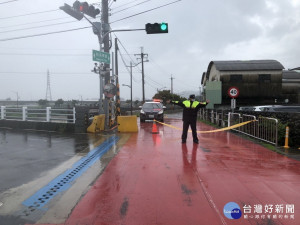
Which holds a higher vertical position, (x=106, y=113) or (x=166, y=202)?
(x=106, y=113)

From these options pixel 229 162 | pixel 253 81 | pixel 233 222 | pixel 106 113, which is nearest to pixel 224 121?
pixel 106 113

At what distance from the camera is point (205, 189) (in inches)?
196

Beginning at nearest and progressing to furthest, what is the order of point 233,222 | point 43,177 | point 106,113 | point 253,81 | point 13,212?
point 233,222 → point 13,212 → point 43,177 → point 106,113 → point 253,81

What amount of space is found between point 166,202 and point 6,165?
472 centimetres

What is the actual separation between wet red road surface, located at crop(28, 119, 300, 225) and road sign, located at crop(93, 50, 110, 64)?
251 inches

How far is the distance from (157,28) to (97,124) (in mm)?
5666

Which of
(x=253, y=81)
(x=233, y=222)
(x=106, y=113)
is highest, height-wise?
(x=253, y=81)

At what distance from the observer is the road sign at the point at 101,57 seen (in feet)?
42.3

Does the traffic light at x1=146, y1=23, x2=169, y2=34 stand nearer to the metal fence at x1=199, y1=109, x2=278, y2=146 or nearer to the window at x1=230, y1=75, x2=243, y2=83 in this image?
the metal fence at x1=199, y1=109, x2=278, y2=146

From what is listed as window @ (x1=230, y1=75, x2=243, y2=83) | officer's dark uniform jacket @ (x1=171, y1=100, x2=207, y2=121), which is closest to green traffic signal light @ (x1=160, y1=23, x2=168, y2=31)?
officer's dark uniform jacket @ (x1=171, y1=100, x2=207, y2=121)

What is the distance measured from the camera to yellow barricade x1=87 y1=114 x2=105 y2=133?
13.5 meters

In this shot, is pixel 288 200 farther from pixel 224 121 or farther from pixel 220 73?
pixel 220 73

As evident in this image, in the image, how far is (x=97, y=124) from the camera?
13.8 m

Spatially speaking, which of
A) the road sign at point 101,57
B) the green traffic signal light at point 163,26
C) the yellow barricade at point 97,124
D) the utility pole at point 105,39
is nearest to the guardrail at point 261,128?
the green traffic signal light at point 163,26
